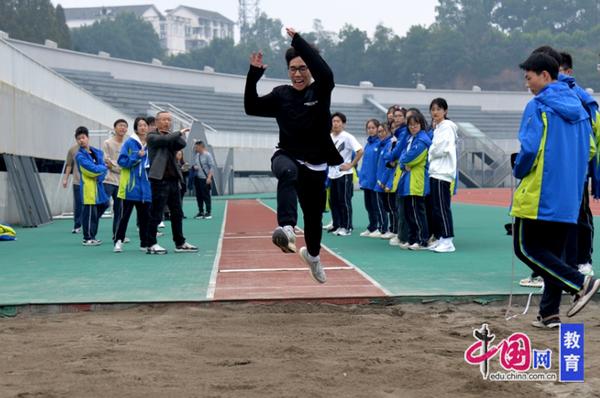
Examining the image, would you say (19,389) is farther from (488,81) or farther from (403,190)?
(488,81)

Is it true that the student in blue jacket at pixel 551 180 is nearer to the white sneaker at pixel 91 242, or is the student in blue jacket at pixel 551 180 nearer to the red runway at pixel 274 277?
the red runway at pixel 274 277

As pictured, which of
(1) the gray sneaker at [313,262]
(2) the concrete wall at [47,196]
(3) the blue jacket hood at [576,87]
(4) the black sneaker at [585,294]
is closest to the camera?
(4) the black sneaker at [585,294]

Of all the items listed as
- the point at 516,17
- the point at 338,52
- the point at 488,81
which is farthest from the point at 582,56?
the point at 516,17

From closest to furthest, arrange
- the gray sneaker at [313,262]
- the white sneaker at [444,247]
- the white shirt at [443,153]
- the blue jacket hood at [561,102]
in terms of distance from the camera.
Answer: the blue jacket hood at [561,102]
the gray sneaker at [313,262]
the white shirt at [443,153]
the white sneaker at [444,247]

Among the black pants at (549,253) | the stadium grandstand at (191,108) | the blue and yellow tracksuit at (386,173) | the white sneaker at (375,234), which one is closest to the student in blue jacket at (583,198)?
the black pants at (549,253)

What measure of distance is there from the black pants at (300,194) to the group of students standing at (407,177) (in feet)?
15.3

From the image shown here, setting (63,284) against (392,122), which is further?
(392,122)

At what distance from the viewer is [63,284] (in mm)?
9602

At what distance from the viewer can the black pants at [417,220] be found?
1303 cm

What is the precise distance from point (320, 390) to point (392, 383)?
1.42 ft

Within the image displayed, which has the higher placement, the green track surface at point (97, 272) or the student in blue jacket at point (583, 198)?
the student in blue jacket at point (583, 198)

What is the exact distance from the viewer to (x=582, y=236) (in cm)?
932

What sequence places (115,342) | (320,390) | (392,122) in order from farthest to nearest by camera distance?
(392,122) → (115,342) → (320,390)

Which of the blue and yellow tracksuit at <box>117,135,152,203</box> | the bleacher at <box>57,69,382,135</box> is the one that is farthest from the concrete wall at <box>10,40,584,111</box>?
the blue and yellow tracksuit at <box>117,135,152,203</box>
